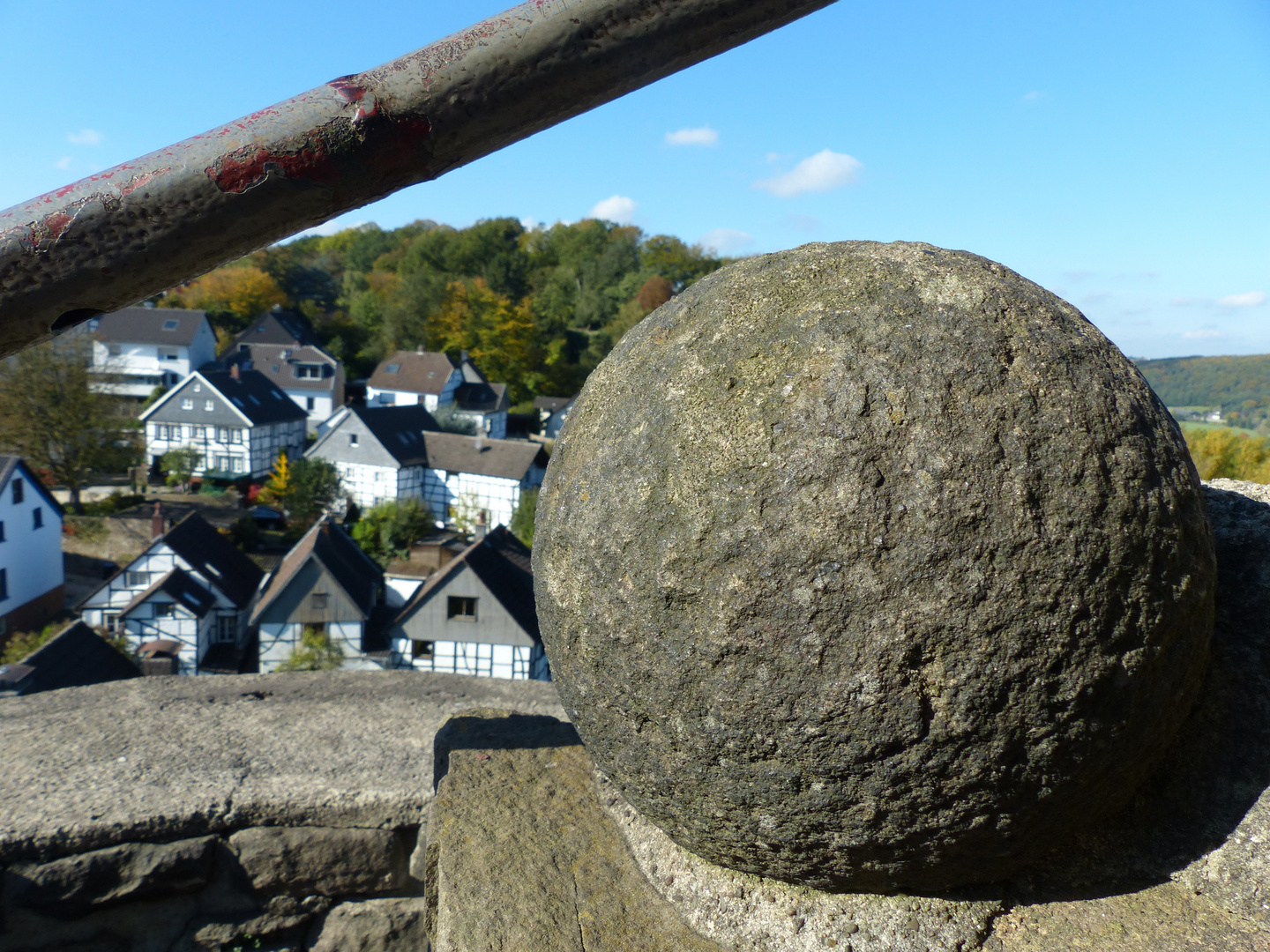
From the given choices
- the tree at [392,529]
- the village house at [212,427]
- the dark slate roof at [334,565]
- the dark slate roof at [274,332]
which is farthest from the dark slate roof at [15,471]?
the dark slate roof at [274,332]

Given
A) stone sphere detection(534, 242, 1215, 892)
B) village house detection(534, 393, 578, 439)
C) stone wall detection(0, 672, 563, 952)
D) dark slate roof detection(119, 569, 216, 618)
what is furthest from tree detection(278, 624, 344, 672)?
village house detection(534, 393, 578, 439)

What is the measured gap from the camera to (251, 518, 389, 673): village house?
19.8 m

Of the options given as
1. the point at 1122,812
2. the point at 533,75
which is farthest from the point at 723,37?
the point at 1122,812

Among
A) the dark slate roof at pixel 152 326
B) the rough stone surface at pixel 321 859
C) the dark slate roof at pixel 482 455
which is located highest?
the dark slate roof at pixel 152 326

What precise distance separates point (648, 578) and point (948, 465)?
38.5 inches

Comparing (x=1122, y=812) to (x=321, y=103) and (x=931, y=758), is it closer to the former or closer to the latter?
(x=931, y=758)

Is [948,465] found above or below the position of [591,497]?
above

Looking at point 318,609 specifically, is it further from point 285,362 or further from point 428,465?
point 285,362

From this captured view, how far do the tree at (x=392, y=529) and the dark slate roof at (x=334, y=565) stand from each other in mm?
8698

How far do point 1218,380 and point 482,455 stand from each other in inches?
1019

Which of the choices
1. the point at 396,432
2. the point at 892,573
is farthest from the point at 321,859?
the point at 396,432

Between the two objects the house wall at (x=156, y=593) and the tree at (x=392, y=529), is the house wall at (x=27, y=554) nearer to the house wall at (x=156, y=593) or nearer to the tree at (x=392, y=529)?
the house wall at (x=156, y=593)

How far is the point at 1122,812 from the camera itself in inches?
116

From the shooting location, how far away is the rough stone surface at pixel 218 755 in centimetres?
455
